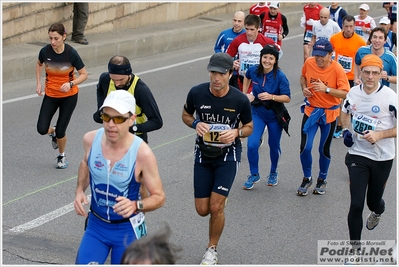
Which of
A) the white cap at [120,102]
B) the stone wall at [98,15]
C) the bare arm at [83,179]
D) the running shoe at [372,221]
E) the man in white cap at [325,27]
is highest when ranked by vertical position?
the white cap at [120,102]

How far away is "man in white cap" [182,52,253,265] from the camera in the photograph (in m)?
7.00

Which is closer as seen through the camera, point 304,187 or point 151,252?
point 151,252

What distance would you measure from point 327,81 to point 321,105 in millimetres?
301

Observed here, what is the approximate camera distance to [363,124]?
23.2 ft

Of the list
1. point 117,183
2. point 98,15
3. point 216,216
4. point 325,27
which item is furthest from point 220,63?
point 98,15

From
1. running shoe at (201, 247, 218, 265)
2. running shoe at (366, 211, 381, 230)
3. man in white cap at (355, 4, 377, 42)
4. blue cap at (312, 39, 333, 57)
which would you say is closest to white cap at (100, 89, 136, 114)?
running shoe at (201, 247, 218, 265)

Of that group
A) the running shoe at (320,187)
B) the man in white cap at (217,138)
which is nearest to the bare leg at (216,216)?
the man in white cap at (217,138)

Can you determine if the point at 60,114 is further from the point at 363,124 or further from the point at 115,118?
the point at 115,118

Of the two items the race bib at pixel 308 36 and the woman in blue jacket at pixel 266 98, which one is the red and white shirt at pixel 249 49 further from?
the race bib at pixel 308 36

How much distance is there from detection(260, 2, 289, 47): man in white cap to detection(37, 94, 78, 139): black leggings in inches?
222

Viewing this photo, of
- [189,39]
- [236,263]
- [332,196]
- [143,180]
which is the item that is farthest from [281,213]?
[189,39]

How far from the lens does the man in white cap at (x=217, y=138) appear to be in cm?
700

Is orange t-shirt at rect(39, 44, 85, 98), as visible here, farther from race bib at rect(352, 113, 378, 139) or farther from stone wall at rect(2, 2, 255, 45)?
stone wall at rect(2, 2, 255, 45)

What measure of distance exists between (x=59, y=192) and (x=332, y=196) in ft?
10.7
